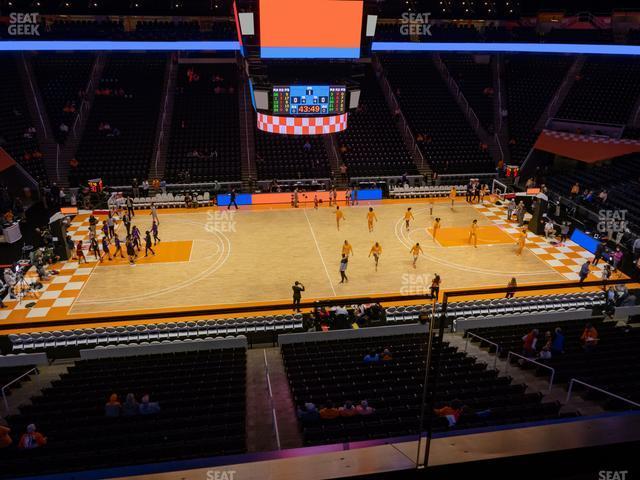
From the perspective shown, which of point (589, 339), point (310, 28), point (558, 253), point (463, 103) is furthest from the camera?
point (463, 103)

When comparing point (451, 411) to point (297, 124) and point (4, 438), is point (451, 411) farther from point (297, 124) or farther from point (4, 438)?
point (297, 124)

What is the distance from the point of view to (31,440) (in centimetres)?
798

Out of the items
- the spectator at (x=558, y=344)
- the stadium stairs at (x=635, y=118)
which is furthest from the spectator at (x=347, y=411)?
the stadium stairs at (x=635, y=118)

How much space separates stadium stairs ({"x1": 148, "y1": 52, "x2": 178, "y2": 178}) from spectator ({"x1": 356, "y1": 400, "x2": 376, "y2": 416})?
2639 centimetres

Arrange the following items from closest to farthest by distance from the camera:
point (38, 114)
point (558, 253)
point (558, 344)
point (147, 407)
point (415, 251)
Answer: point (147, 407) → point (558, 344) → point (415, 251) → point (558, 253) → point (38, 114)

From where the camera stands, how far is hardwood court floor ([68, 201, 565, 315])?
19328mm

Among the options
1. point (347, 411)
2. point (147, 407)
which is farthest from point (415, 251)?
point (147, 407)

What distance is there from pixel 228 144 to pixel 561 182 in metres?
22.5

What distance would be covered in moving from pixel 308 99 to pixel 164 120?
2274 centimetres

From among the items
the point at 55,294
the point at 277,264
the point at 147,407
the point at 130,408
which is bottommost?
the point at 55,294

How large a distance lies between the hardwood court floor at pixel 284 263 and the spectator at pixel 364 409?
30.3 ft

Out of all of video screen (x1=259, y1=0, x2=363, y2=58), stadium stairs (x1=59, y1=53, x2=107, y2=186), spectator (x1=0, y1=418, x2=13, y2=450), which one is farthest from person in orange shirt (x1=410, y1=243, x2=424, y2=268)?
stadium stairs (x1=59, y1=53, x2=107, y2=186)

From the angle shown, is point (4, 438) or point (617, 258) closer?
point (4, 438)

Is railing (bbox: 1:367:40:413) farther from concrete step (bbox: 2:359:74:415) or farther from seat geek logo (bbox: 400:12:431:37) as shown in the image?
seat geek logo (bbox: 400:12:431:37)
